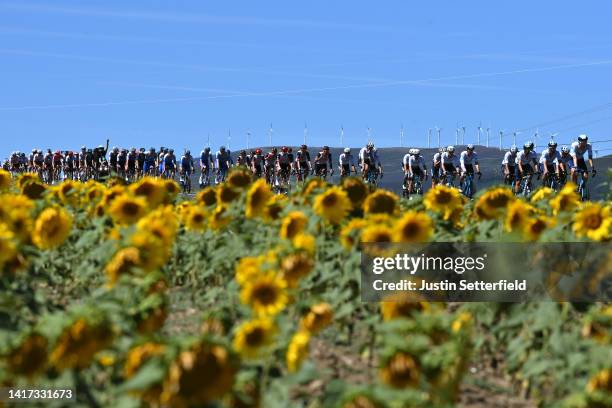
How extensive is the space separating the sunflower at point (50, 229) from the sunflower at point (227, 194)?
1.46 m

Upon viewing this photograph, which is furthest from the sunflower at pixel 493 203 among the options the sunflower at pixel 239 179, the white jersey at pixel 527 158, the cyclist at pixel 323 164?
the cyclist at pixel 323 164

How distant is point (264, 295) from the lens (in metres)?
4.78

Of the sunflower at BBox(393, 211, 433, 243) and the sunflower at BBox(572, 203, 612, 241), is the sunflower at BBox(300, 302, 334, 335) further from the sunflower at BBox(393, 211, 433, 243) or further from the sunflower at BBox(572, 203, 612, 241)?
the sunflower at BBox(572, 203, 612, 241)

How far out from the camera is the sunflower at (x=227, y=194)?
24.9 feet

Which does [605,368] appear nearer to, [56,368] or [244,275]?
[244,275]

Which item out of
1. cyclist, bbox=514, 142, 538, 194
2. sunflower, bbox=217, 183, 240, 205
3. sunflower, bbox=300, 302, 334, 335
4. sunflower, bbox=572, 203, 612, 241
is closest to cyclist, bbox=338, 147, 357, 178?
cyclist, bbox=514, 142, 538, 194

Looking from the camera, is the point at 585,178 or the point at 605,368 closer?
the point at 605,368

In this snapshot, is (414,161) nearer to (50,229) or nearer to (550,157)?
(550,157)

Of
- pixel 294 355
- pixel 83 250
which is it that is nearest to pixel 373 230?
pixel 294 355

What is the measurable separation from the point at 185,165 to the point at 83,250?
38654 millimetres

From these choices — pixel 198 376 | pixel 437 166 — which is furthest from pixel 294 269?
pixel 437 166

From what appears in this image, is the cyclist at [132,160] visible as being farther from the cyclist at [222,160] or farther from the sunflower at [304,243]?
the sunflower at [304,243]

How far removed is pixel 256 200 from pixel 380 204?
3.13ft

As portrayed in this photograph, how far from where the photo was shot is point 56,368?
4289 millimetres
